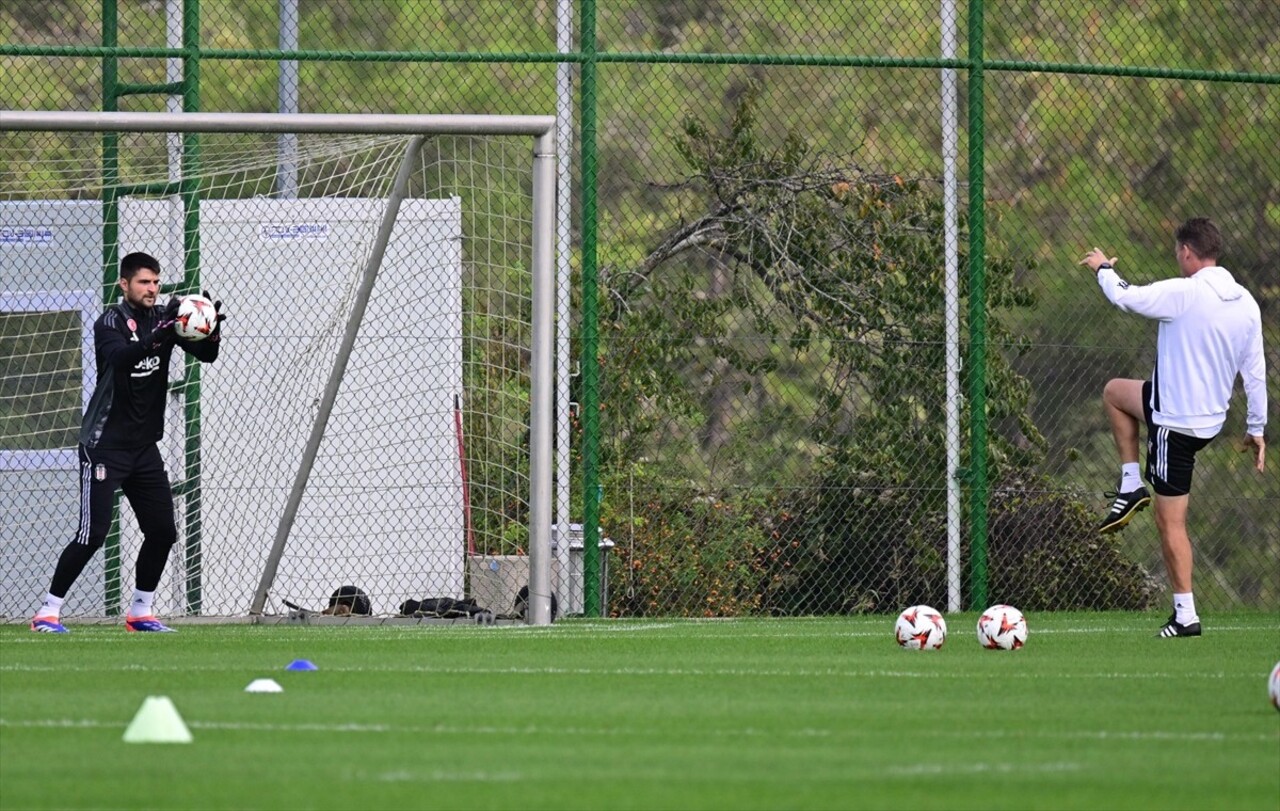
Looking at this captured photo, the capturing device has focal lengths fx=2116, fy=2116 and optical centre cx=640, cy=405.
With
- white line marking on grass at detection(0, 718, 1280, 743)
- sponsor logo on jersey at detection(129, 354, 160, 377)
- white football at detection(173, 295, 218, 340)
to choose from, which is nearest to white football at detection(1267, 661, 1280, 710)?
white line marking on grass at detection(0, 718, 1280, 743)

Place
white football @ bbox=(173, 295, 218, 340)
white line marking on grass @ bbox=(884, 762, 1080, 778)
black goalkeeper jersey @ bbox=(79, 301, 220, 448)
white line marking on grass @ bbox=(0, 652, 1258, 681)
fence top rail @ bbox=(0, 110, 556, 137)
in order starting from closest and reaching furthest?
white line marking on grass @ bbox=(884, 762, 1080, 778) → white line marking on grass @ bbox=(0, 652, 1258, 681) → white football @ bbox=(173, 295, 218, 340) → black goalkeeper jersey @ bbox=(79, 301, 220, 448) → fence top rail @ bbox=(0, 110, 556, 137)

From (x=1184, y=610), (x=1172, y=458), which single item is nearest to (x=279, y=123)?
(x=1172, y=458)

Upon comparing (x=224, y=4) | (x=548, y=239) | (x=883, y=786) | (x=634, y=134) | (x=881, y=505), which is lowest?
(x=883, y=786)

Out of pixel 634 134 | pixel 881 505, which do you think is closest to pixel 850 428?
pixel 881 505

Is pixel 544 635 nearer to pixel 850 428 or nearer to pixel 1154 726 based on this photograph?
pixel 850 428

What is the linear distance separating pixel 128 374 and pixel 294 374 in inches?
95.2

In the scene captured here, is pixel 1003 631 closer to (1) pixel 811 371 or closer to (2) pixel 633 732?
(2) pixel 633 732

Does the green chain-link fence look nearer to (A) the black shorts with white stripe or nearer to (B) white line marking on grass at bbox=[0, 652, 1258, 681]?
(A) the black shorts with white stripe

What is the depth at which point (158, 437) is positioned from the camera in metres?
11.9

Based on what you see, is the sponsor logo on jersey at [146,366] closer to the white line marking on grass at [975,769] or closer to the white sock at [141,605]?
the white sock at [141,605]

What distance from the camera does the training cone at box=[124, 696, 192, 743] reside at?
632cm

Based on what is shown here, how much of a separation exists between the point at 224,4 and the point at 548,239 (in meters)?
14.0

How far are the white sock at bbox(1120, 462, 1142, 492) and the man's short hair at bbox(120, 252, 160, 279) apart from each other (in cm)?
541

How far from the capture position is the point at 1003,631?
1030 cm
